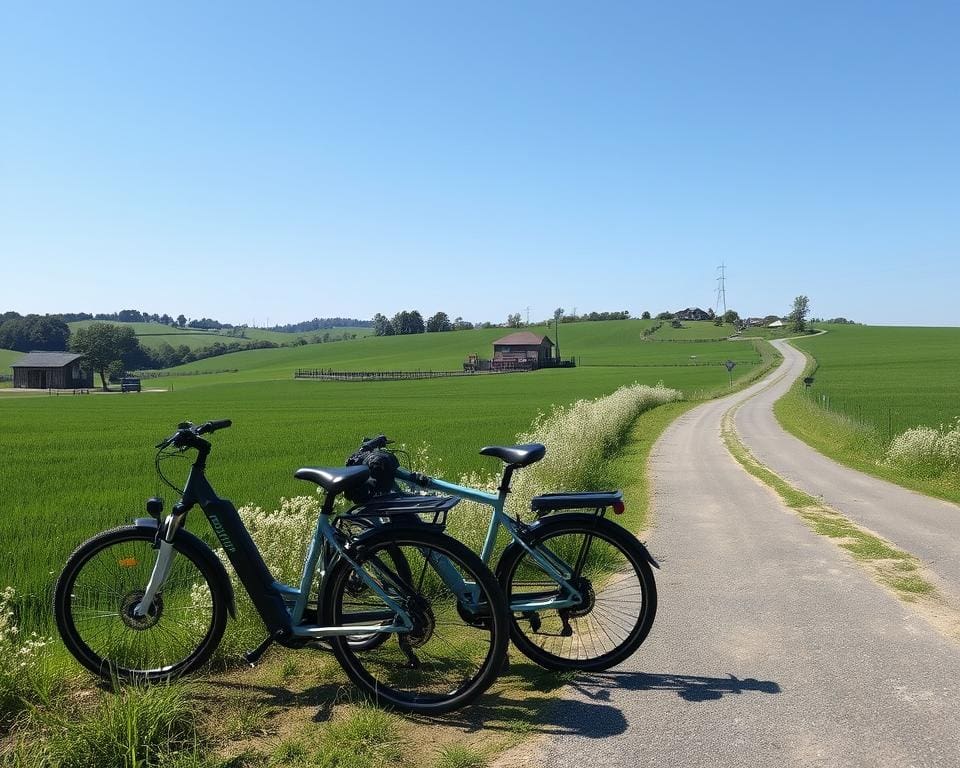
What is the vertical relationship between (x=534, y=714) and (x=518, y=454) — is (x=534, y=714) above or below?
below

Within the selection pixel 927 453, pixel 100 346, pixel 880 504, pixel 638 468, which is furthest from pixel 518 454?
pixel 100 346

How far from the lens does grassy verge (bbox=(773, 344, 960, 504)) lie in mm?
13070

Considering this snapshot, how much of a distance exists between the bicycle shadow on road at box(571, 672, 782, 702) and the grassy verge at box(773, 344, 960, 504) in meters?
9.57

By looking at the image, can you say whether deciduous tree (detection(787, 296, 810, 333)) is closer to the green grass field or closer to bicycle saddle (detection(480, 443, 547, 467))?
the green grass field

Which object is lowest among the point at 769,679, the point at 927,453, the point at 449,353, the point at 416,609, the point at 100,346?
the point at 927,453

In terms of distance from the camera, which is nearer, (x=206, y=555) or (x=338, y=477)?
(x=338, y=477)

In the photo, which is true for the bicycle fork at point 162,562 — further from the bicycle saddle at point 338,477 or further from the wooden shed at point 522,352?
the wooden shed at point 522,352

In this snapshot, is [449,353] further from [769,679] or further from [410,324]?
[769,679]

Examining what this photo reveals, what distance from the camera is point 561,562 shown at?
4285 mm

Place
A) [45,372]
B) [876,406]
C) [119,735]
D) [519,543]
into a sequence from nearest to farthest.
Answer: [119,735] < [519,543] < [876,406] < [45,372]

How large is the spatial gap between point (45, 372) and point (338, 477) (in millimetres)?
94348

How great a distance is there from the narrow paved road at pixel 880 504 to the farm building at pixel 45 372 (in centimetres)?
8518

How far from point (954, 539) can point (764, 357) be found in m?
86.1

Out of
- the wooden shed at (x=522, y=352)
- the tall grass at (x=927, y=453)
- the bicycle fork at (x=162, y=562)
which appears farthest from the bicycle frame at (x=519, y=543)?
the wooden shed at (x=522, y=352)
